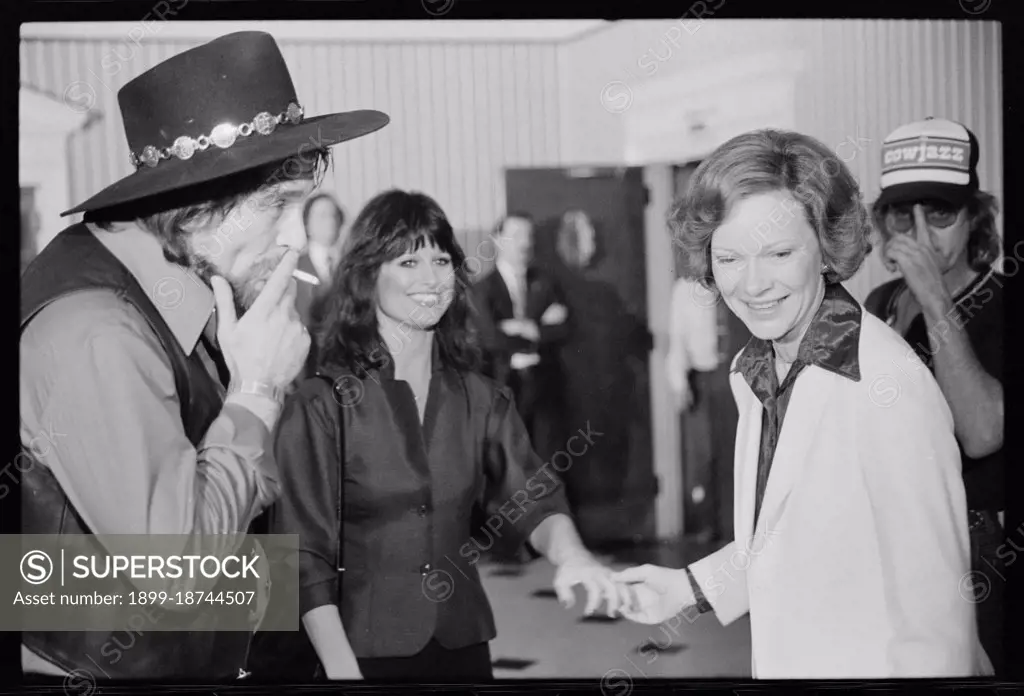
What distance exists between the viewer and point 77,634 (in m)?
3.39

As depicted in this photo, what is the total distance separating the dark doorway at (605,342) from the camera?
11.0ft

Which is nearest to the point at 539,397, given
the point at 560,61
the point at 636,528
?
the point at 636,528

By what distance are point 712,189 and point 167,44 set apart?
1.85 meters

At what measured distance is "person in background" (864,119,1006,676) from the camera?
340cm

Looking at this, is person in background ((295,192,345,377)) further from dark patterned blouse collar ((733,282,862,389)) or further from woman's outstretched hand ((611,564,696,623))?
dark patterned blouse collar ((733,282,862,389))

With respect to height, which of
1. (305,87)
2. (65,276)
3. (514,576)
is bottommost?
(514,576)

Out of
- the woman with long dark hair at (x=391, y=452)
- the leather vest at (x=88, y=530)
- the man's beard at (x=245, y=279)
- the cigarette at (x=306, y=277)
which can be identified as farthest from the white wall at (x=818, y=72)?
the leather vest at (x=88, y=530)

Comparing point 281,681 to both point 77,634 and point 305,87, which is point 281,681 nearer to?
point 77,634

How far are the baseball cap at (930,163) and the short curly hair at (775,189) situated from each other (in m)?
0.15

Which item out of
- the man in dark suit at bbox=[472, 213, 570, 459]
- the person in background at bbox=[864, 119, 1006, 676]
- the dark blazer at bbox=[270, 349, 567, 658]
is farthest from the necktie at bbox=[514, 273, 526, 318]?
the person in background at bbox=[864, 119, 1006, 676]

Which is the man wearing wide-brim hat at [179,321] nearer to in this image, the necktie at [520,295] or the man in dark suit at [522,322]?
the man in dark suit at [522,322]

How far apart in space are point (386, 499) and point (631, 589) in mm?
877

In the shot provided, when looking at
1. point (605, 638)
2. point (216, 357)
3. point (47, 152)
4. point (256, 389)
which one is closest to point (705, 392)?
point (605, 638)

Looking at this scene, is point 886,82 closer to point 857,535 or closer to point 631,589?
point 857,535
